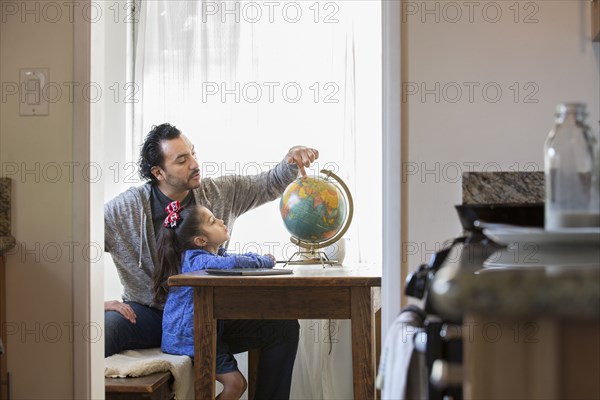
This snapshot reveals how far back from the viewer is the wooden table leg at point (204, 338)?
273 cm

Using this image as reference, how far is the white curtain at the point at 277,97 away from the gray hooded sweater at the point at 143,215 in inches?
9.1

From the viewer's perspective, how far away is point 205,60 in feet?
14.1

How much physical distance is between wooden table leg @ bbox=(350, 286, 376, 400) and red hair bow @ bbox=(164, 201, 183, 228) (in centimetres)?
123

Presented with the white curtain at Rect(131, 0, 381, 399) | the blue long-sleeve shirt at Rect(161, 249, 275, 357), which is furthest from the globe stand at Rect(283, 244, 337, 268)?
the white curtain at Rect(131, 0, 381, 399)

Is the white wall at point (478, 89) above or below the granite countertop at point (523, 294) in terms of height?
above

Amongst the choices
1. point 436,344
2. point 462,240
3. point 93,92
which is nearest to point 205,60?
point 93,92

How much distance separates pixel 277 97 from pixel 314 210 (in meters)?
1.15

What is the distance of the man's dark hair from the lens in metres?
3.99

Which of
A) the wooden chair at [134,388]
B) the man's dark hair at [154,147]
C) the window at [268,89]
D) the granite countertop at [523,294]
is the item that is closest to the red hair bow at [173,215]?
the man's dark hair at [154,147]

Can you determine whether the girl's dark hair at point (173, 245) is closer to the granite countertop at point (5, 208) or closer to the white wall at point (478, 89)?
the granite countertop at point (5, 208)

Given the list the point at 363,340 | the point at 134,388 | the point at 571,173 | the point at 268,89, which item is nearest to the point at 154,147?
the point at 268,89

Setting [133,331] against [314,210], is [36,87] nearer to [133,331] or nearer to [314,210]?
[314,210]

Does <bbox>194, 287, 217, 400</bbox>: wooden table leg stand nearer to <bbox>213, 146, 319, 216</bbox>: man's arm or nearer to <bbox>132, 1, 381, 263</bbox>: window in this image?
<bbox>213, 146, 319, 216</bbox>: man's arm

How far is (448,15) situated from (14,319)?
1.54 m
